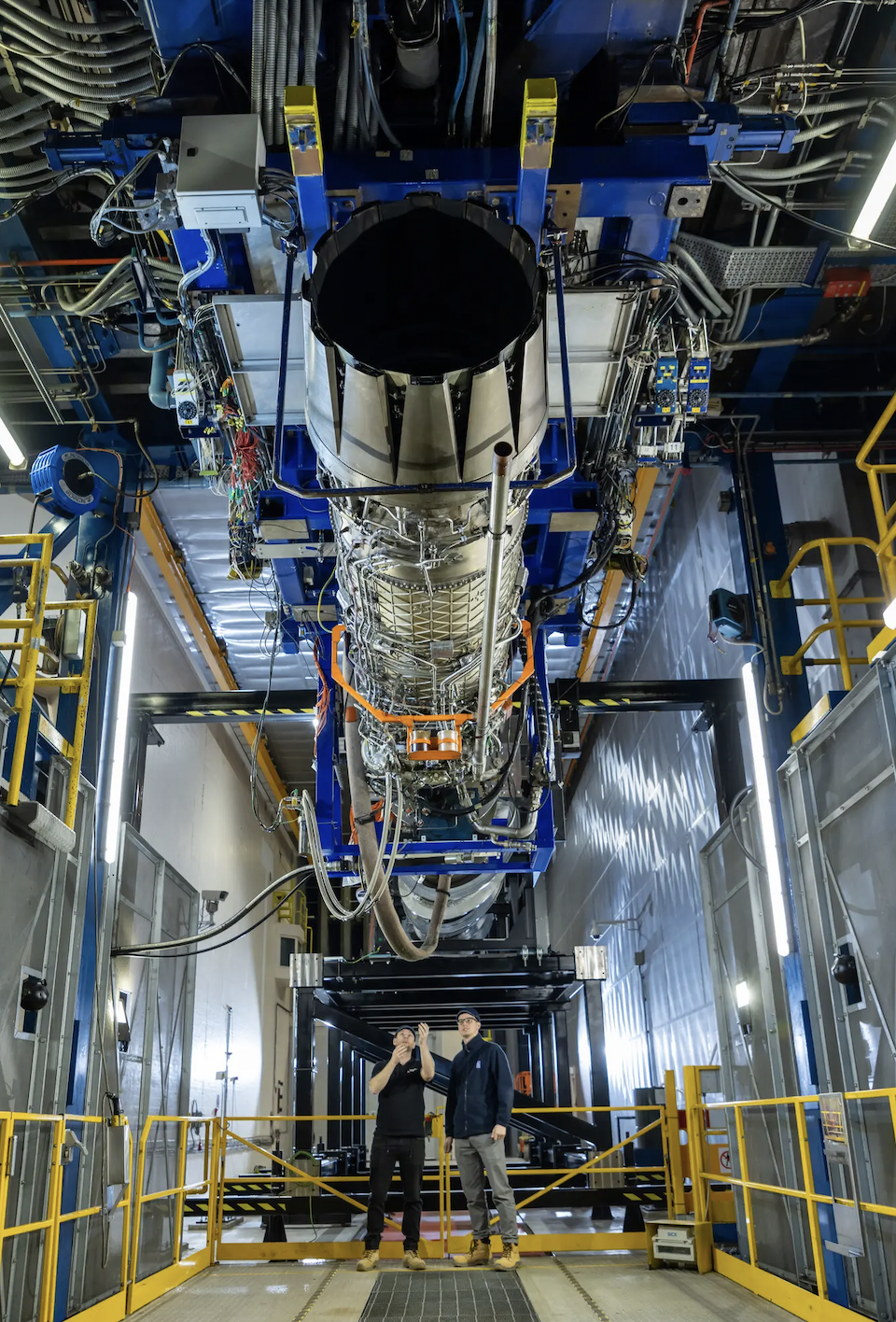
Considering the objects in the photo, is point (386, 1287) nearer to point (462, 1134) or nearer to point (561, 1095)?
point (462, 1134)

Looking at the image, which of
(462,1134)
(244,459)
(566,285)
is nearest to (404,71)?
(566,285)

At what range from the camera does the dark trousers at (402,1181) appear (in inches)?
308

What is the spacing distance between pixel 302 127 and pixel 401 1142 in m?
7.02

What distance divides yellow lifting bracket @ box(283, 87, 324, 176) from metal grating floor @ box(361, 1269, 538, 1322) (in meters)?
6.19

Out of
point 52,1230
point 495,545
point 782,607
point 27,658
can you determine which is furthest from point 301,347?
point 782,607

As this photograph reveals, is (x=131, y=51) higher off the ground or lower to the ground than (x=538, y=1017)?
higher

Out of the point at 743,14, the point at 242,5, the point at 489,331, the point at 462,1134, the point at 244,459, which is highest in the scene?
the point at 743,14

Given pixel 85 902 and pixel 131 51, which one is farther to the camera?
pixel 85 902

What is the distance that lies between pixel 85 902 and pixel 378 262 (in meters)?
5.07

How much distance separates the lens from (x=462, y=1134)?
25.6 feet

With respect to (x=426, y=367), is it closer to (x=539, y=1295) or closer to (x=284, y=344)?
(x=284, y=344)

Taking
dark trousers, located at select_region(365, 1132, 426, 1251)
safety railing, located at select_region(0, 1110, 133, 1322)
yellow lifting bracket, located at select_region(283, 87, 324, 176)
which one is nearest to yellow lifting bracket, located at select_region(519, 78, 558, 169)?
yellow lifting bracket, located at select_region(283, 87, 324, 176)

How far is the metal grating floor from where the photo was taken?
241 inches

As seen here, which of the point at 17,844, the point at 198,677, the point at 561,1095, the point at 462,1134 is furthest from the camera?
the point at 198,677
